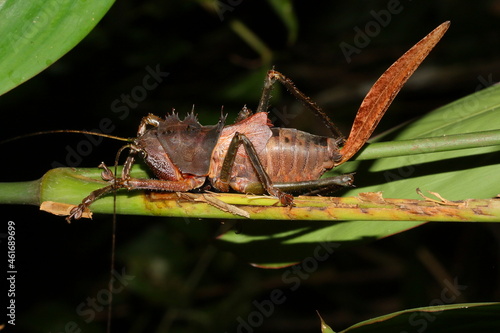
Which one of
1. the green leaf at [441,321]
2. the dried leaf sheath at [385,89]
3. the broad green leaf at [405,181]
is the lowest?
the green leaf at [441,321]

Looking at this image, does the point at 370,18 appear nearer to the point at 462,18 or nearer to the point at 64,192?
the point at 462,18

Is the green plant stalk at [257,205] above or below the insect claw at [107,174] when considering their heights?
below

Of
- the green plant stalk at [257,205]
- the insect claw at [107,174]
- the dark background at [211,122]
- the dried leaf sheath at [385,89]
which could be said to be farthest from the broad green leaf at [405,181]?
the dark background at [211,122]

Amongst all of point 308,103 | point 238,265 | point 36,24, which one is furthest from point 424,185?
point 238,265

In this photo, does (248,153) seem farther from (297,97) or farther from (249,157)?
(297,97)

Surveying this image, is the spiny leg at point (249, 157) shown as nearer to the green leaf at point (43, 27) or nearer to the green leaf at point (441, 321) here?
the green leaf at point (441, 321)

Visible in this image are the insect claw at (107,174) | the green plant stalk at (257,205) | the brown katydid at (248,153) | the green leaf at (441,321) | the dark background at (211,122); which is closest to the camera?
the green leaf at (441,321)

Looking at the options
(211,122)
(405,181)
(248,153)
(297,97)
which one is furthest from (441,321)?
(211,122)
